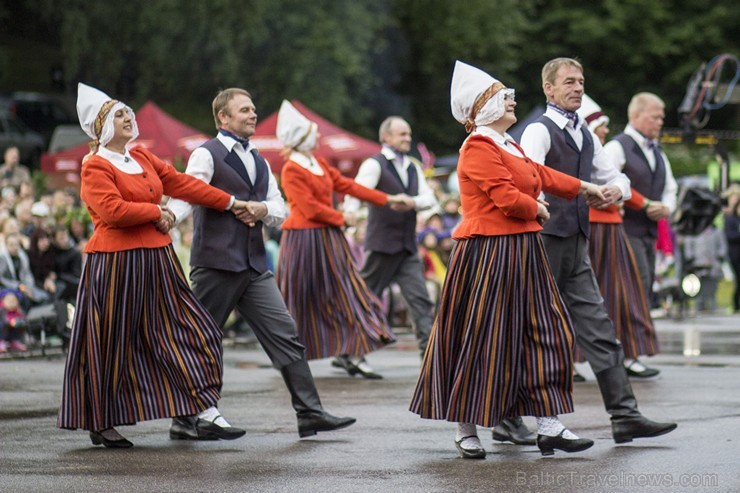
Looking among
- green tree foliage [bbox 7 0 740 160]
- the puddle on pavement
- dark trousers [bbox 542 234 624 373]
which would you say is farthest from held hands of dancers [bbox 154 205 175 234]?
green tree foliage [bbox 7 0 740 160]

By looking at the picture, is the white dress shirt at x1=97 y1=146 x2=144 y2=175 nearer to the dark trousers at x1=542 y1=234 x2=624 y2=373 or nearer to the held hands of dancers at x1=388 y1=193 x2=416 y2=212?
the dark trousers at x1=542 y1=234 x2=624 y2=373

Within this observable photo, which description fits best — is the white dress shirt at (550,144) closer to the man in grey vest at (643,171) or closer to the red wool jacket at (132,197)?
the red wool jacket at (132,197)

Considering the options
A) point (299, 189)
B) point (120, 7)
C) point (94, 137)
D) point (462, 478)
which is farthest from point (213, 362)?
point (120, 7)

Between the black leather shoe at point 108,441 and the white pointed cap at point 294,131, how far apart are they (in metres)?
3.73

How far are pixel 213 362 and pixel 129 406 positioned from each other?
0.49m

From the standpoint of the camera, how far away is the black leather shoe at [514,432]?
8.06 meters

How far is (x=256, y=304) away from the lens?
28.6 feet

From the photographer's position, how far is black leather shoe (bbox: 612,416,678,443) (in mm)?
7828

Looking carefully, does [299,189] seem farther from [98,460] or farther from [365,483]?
[365,483]

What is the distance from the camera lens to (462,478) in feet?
22.9

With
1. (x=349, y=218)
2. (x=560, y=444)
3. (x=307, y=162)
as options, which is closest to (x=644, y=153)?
(x=349, y=218)

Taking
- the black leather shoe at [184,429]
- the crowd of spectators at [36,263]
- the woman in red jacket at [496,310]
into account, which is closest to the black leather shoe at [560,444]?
the woman in red jacket at [496,310]

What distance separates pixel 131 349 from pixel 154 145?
1720cm

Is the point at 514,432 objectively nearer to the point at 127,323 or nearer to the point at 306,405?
the point at 306,405
